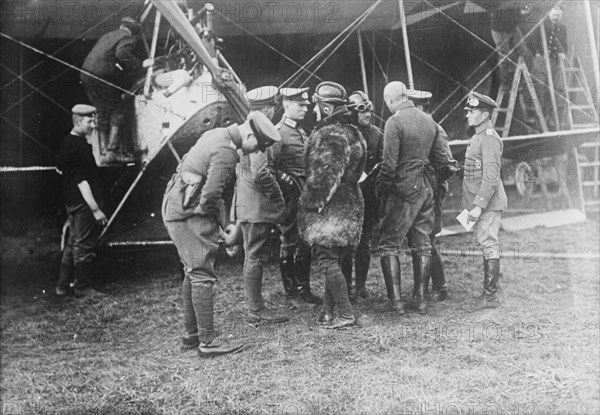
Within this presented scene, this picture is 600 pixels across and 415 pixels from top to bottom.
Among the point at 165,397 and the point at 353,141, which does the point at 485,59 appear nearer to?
the point at 353,141

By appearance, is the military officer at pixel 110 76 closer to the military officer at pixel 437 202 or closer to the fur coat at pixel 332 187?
the fur coat at pixel 332 187

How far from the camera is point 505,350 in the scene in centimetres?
404

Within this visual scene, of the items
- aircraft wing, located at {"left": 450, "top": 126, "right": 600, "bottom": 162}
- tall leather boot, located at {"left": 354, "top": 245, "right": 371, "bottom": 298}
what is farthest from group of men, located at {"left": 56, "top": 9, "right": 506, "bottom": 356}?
→ aircraft wing, located at {"left": 450, "top": 126, "right": 600, "bottom": 162}

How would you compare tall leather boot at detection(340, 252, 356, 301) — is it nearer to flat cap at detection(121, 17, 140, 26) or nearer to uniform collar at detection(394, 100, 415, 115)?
uniform collar at detection(394, 100, 415, 115)

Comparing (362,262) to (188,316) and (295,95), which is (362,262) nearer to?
(295,95)

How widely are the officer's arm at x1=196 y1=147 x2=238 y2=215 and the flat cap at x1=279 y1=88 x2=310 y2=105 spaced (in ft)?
3.28

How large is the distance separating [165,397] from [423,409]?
1667 mm

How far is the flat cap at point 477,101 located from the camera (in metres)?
4.53

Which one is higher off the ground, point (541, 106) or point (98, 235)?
point (541, 106)

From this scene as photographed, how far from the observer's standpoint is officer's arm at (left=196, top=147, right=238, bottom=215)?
3.83 meters

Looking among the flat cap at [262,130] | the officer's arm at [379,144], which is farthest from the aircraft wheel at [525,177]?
the flat cap at [262,130]

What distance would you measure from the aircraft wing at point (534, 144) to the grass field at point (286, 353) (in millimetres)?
956

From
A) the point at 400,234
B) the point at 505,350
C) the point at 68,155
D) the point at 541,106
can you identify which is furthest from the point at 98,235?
the point at 541,106

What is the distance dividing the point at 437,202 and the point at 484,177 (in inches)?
23.6
